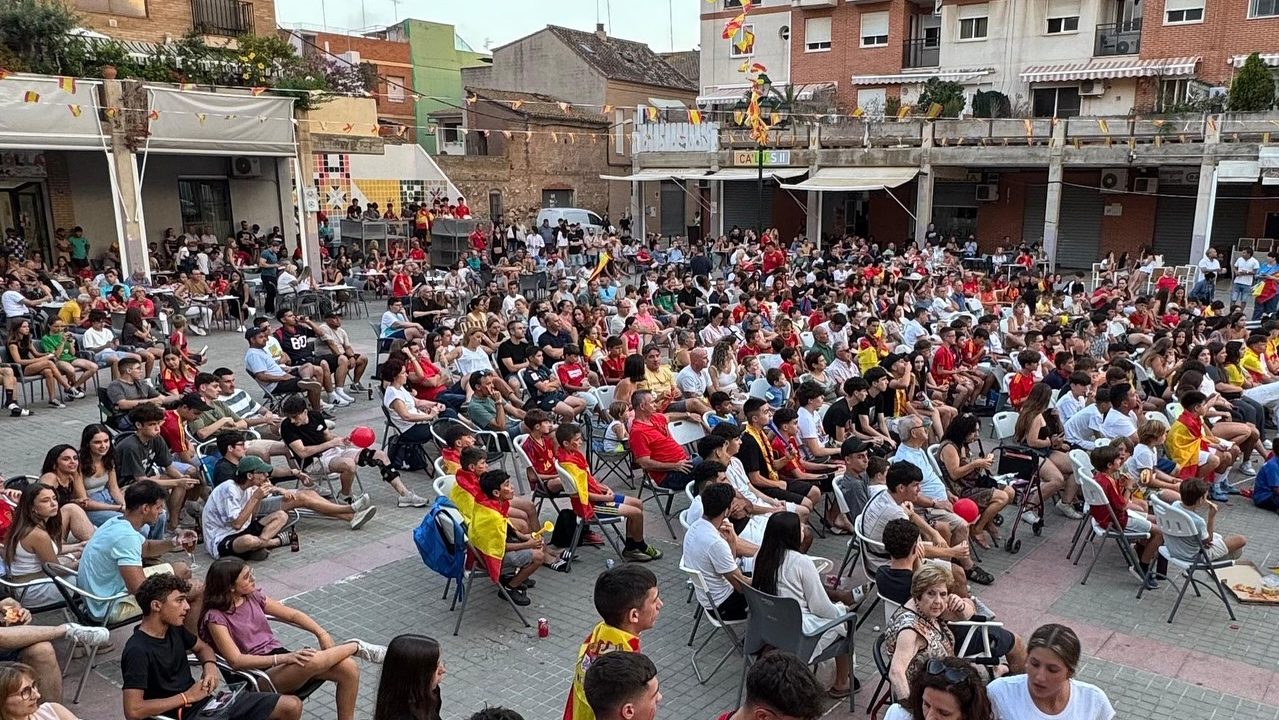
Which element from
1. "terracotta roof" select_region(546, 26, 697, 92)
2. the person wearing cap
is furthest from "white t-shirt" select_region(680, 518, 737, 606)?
"terracotta roof" select_region(546, 26, 697, 92)

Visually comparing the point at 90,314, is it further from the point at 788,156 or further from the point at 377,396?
the point at 788,156

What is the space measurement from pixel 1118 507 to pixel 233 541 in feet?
21.2

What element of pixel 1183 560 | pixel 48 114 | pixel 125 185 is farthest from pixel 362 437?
pixel 125 185

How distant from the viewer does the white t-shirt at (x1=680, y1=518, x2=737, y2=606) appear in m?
5.30

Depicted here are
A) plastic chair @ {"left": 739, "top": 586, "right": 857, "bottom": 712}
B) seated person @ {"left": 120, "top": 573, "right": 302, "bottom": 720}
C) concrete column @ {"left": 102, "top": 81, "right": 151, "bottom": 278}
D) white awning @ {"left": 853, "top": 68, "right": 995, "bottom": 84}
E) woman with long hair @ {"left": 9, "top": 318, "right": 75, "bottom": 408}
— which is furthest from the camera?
white awning @ {"left": 853, "top": 68, "right": 995, "bottom": 84}

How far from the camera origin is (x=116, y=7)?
20297mm

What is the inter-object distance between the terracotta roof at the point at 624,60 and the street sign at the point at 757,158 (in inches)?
400

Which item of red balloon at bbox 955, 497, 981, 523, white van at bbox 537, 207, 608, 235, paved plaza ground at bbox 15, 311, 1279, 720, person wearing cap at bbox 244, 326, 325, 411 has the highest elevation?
white van at bbox 537, 207, 608, 235

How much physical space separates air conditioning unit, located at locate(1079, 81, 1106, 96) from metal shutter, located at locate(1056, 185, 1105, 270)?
111 inches

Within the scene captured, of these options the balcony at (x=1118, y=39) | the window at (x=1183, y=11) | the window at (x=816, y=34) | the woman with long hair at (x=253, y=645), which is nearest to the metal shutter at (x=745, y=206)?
the window at (x=816, y=34)

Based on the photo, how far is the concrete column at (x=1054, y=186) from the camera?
24.5m

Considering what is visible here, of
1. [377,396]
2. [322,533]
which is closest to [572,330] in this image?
[377,396]

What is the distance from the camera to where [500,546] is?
19.1 ft

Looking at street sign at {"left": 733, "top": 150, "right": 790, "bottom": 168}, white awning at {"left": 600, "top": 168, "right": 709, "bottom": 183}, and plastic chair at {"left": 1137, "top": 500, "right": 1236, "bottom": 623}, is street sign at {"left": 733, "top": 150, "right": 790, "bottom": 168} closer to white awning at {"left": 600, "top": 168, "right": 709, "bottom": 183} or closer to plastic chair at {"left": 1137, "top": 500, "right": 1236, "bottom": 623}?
white awning at {"left": 600, "top": 168, "right": 709, "bottom": 183}
